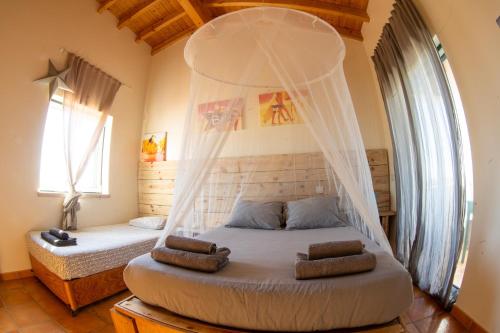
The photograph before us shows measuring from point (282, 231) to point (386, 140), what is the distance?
1.75 meters

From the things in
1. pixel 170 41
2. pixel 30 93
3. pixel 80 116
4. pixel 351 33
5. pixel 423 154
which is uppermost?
pixel 170 41

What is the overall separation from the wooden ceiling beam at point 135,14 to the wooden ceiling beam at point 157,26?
258mm

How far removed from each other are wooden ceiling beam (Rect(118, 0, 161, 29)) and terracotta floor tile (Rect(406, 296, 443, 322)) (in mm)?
4419

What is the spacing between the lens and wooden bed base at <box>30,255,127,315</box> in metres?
1.88

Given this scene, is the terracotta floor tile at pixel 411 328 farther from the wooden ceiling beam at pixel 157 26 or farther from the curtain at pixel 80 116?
the wooden ceiling beam at pixel 157 26

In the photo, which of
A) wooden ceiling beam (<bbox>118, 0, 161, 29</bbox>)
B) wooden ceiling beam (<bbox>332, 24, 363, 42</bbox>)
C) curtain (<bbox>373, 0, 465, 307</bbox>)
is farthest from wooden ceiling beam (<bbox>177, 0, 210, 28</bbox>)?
curtain (<bbox>373, 0, 465, 307</bbox>)

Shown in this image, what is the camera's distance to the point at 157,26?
11.7 ft

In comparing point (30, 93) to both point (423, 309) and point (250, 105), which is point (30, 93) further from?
point (423, 309)

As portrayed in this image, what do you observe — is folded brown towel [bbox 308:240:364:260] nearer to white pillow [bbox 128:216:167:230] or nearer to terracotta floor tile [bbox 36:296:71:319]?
terracotta floor tile [bbox 36:296:71:319]

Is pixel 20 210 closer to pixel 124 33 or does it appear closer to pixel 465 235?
pixel 124 33

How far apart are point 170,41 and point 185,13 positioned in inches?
30.2

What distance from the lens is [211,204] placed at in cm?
293

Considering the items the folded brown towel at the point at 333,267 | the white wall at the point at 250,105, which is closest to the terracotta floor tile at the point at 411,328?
the folded brown towel at the point at 333,267

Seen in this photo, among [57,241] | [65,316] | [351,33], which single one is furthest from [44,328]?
[351,33]
